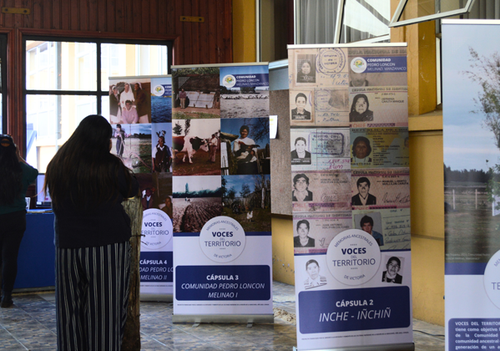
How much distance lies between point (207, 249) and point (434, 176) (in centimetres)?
206

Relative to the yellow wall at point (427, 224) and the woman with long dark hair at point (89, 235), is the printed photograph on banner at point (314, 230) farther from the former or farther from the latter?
the yellow wall at point (427, 224)

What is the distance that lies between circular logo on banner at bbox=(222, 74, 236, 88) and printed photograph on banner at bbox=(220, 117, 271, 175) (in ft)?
0.96

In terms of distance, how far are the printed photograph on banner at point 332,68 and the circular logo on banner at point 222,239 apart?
4.99ft

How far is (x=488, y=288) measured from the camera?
105 inches

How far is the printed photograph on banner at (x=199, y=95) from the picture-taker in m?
4.37

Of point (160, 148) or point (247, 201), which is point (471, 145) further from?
point (160, 148)

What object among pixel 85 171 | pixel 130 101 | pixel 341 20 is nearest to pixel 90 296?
pixel 85 171

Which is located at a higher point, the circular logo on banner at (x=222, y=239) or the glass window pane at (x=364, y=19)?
the glass window pane at (x=364, y=19)

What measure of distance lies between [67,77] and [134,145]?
8.39 feet

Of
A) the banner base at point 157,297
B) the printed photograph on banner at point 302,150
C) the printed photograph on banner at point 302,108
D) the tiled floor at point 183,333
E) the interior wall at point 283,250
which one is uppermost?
the printed photograph on banner at point 302,108

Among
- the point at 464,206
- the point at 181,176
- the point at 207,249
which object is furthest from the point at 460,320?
the point at 181,176

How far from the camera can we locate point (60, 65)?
23.7ft

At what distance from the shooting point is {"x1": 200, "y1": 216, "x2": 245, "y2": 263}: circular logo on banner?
171 inches

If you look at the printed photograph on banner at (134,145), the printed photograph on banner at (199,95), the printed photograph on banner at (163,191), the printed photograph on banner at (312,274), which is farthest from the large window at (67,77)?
the printed photograph on banner at (312,274)
